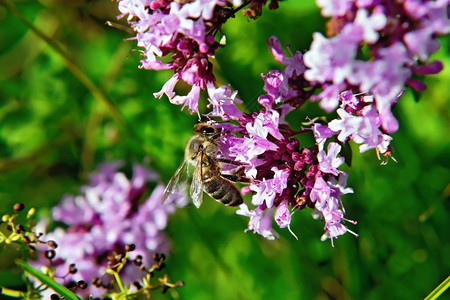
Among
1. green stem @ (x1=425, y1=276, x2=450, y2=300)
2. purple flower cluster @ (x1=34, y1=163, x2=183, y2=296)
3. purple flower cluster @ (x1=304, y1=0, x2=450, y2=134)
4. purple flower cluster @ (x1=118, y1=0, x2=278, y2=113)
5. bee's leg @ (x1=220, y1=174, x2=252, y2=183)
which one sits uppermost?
purple flower cluster @ (x1=118, y1=0, x2=278, y2=113)

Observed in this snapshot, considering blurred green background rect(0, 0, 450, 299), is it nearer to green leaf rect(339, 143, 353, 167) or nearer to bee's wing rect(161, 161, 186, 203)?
bee's wing rect(161, 161, 186, 203)

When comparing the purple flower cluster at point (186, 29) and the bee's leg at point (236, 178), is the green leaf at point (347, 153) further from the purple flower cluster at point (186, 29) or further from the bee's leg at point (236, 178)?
the purple flower cluster at point (186, 29)

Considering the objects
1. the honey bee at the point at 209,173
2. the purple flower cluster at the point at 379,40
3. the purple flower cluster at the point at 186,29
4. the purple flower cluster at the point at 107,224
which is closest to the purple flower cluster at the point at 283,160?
the honey bee at the point at 209,173

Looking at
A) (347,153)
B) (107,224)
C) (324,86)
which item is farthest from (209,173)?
(107,224)

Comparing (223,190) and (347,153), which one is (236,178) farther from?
(347,153)

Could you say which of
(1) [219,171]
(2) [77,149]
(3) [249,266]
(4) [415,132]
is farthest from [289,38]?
(2) [77,149]

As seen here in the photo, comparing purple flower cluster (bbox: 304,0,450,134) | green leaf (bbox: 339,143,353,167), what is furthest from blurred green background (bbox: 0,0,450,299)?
purple flower cluster (bbox: 304,0,450,134)
